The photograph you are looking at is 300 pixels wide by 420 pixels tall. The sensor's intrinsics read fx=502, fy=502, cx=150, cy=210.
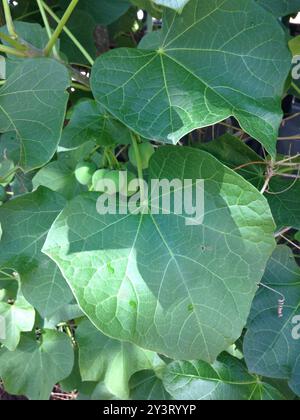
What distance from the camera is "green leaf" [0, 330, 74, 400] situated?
40.8 inches

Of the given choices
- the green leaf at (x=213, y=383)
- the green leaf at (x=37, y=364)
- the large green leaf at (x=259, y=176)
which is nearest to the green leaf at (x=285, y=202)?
the large green leaf at (x=259, y=176)

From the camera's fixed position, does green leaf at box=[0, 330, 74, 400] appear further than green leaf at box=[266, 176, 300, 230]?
Yes

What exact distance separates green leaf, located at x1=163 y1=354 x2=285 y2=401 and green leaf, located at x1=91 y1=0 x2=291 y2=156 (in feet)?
1.59

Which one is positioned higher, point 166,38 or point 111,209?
point 166,38

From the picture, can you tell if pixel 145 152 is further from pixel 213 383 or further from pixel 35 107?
pixel 213 383

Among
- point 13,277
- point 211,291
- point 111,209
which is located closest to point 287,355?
point 211,291

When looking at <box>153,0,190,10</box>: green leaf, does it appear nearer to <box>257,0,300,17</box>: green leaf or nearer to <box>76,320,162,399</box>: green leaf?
<box>257,0,300,17</box>: green leaf

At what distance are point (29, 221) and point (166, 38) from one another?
349 mm

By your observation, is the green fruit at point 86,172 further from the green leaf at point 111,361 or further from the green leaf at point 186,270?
the green leaf at point 111,361

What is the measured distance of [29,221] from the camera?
0.79m

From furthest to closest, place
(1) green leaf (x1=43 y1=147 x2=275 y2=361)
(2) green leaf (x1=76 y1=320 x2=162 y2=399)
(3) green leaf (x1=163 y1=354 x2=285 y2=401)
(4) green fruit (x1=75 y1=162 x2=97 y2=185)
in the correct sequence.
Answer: (2) green leaf (x1=76 y1=320 x2=162 y2=399) → (3) green leaf (x1=163 y1=354 x2=285 y2=401) → (4) green fruit (x1=75 y1=162 x2=97 y2=185) → (1) green leaf (x1=43 y1=147 x2=275 y2=361)

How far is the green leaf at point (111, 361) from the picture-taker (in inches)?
38.8

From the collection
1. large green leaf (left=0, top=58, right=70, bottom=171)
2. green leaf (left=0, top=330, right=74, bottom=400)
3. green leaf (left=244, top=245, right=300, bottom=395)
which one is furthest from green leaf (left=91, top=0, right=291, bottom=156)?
green leaf (left=0, top=330, right=74, bottom=400)
